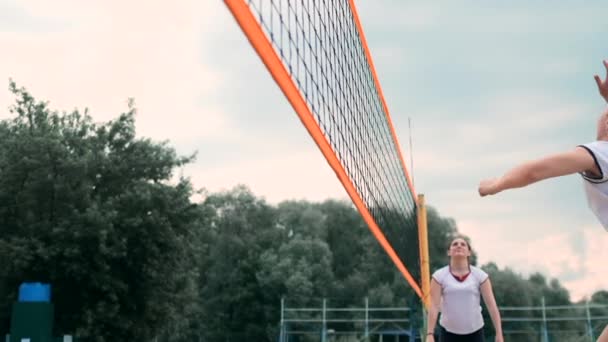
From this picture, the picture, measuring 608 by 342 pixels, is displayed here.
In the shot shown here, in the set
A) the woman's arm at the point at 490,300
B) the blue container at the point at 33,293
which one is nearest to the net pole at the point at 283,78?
the woman's arm at the point at 490,300

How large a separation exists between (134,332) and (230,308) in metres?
25.2

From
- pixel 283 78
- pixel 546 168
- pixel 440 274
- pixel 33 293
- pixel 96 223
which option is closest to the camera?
pixel 546 168

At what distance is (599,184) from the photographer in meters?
2.65

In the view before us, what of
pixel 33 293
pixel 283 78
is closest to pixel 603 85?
pixel 283 78

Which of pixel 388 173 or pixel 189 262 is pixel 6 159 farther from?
pixel 388 173

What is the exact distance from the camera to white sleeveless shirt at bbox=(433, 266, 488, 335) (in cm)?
629

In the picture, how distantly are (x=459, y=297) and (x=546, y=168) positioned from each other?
4.00 metres

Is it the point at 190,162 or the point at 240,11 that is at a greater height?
the point at 190,162

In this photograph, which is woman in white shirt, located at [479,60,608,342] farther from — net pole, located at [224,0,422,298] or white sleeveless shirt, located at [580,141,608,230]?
net pole, located at [224,0,422,298]

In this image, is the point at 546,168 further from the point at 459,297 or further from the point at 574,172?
the point at 459,297

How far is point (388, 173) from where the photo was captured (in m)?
10.8

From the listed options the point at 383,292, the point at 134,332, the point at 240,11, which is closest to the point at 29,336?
the point at 134,332

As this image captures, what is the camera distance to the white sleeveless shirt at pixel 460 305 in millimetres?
6285

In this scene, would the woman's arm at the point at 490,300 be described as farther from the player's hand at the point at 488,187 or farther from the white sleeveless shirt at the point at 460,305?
the player's hand at the point at 488,187
